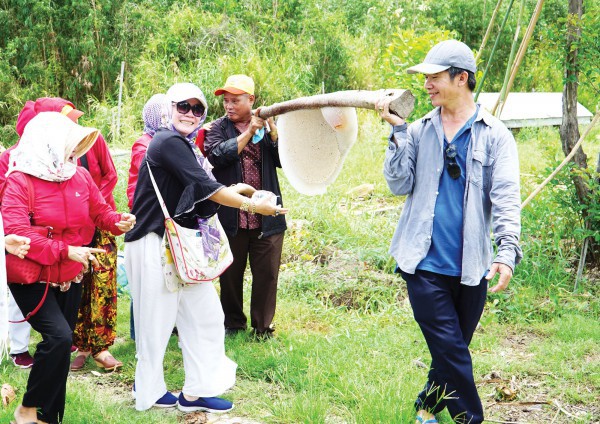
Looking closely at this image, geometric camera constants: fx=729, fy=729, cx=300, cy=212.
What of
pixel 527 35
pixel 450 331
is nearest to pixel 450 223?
pixel 450 331

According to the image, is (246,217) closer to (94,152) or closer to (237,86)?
(237,86)

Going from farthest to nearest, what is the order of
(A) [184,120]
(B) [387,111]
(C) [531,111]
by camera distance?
(C) [531,111]
(A) [184,120]
(B) [387,111]

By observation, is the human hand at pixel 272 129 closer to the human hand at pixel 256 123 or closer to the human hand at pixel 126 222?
the human hand at pixel 256 123

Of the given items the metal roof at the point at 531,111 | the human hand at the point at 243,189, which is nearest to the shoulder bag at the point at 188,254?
the human hand at the point at 243,189

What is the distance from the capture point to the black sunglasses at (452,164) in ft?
11.7

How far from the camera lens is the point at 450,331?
3.60 metres

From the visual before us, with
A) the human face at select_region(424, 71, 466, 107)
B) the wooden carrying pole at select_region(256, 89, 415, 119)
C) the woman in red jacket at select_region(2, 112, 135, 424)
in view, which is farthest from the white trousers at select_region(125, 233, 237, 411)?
the human face at select_region(424, 71, 466, 107)

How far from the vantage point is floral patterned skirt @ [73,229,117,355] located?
5.02 m

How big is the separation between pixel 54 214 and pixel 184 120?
88cm

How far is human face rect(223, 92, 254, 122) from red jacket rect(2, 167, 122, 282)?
55.3 inches

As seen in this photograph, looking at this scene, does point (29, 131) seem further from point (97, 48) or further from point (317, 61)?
point (317, 61)

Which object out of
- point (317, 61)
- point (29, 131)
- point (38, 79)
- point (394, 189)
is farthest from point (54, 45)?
point (394, 189)

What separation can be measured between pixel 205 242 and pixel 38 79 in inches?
368

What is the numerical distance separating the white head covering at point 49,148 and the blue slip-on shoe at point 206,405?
149 cm
